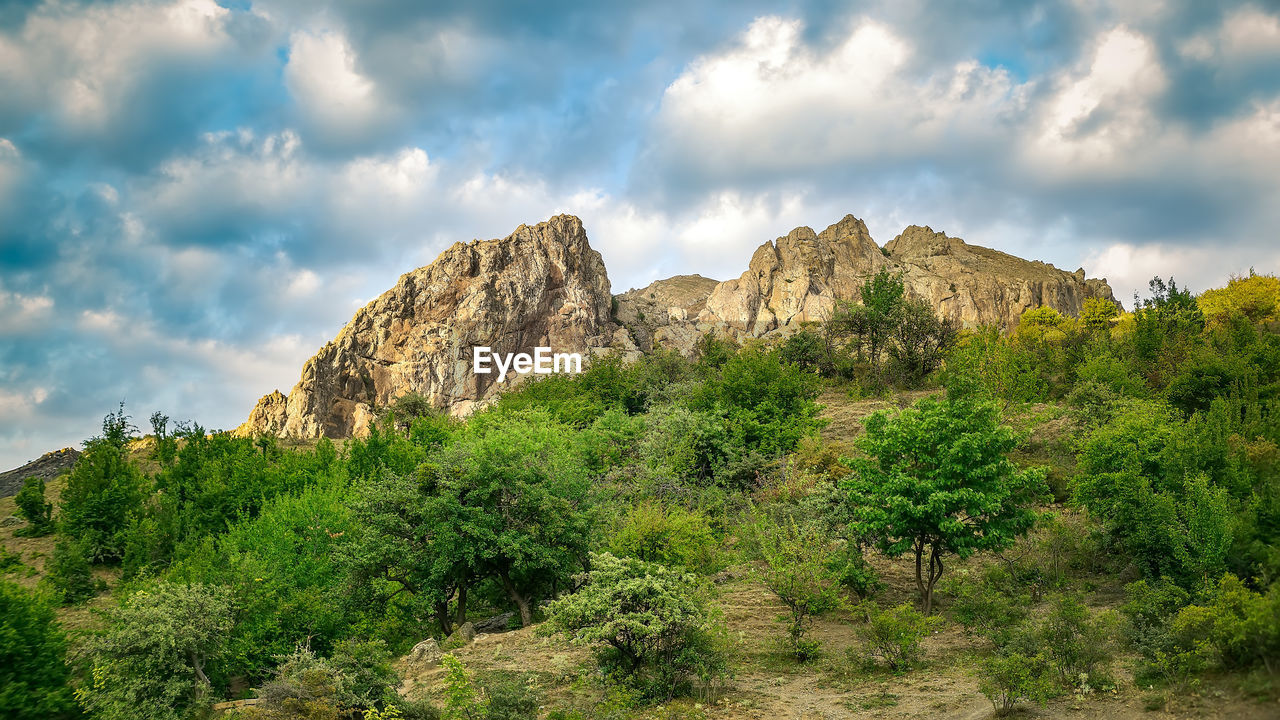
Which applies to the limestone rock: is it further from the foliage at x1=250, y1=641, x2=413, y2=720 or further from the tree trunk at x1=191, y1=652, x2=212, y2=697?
the tree trunk at x1=191, y1=652, x2=212, y2=697

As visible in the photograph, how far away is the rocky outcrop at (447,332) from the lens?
11762 centimetres

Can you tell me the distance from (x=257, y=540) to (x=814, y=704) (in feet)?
79.7

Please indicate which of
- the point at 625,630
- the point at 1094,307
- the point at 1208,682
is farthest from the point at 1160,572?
the point at 1094,307

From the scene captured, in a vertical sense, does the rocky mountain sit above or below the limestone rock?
above

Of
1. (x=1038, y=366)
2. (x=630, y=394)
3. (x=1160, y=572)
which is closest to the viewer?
(x=1160, y=572)

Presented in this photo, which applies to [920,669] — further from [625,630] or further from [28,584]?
[28,584]

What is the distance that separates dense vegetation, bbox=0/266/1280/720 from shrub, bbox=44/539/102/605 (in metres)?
0.16

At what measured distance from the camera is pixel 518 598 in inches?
932

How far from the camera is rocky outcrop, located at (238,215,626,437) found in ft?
386

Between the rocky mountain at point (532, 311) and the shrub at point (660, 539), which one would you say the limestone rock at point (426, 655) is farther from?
the rocky mountain at point (532, 311)

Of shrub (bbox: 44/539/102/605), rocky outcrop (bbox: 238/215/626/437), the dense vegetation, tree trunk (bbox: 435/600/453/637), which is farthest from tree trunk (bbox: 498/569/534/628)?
rocky outcrop (bbox: 238/215/626/437)

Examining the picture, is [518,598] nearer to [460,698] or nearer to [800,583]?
[800,583]

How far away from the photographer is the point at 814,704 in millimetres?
14336

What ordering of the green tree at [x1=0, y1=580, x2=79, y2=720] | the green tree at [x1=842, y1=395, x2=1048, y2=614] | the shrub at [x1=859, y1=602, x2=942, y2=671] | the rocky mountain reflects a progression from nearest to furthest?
the green tree at [x1=0, y1=580, x2=79, y2=720]
the shrub at [x1=859, y1=602, x2=942, y2=671]
the green tree at [x1=842, y1=395, x2=1048, y2=614]
the rocky mountain
